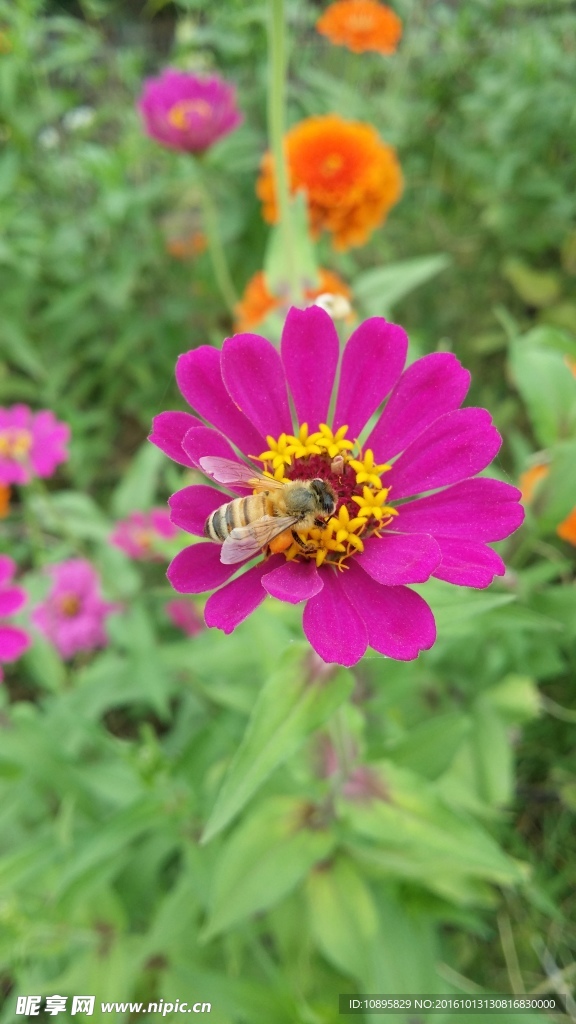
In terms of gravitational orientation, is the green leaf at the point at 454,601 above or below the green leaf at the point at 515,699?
above

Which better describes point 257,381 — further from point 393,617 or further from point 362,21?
point 362,21

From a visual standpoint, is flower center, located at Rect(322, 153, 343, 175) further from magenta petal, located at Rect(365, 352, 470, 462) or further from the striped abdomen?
the striped abdomen

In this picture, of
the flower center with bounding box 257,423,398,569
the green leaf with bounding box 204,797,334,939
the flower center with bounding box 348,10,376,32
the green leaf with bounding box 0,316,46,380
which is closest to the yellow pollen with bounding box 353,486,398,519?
the flower center with bounding box 257,423,398,569

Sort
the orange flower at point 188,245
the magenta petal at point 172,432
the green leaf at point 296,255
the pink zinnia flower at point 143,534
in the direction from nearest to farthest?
the magenta petal at point 172,432 → the green leaf at point 296,255 → the pink zinnia flower at point 143,534 → the orange flower at point 188,245

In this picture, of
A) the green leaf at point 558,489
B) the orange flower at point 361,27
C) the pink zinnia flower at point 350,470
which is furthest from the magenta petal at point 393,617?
the orange flower at point 361,27

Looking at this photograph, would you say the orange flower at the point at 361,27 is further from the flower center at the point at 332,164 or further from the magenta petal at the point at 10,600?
the magenta petal at the point at 10,600

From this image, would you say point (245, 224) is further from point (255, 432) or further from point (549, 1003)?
point (549, 1003)

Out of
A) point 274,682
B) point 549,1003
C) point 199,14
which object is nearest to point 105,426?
point 199,14
